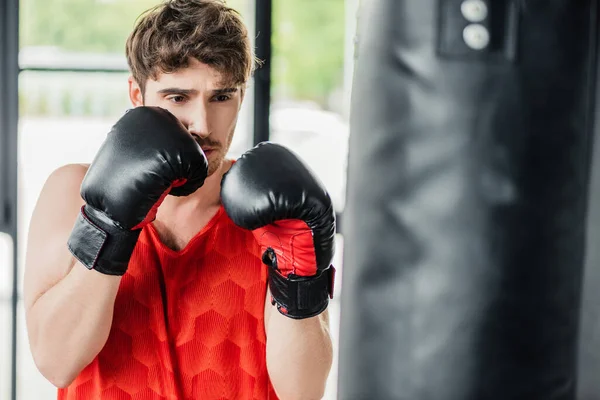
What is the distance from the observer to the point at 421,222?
80cm

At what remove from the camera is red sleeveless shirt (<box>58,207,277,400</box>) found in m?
1.18

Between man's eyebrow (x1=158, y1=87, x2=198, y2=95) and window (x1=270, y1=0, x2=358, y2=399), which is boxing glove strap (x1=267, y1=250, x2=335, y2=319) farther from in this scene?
window (x1=270, y1=0, x2=358, y2=399)

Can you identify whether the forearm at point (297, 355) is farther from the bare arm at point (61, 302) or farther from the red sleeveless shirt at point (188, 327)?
the bare arm at point (61, 302)

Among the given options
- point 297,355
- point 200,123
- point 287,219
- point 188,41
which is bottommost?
point 297,355

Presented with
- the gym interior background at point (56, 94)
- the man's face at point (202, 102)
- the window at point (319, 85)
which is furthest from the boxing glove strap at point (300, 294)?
the window at point (319, 85)

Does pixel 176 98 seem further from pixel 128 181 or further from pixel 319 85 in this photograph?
pixel 319 85

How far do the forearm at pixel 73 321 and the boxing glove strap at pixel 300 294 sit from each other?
0.24 m

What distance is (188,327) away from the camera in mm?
1202

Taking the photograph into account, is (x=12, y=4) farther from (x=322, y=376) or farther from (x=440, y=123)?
(x=440, y=123)

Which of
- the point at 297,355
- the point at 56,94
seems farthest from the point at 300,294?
the point at 56,94

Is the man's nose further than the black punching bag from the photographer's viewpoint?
Yes

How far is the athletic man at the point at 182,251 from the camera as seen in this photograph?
106 centimetres

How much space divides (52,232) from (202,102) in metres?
0.30

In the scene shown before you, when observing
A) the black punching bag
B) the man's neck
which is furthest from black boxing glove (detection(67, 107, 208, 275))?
the black punching bag
